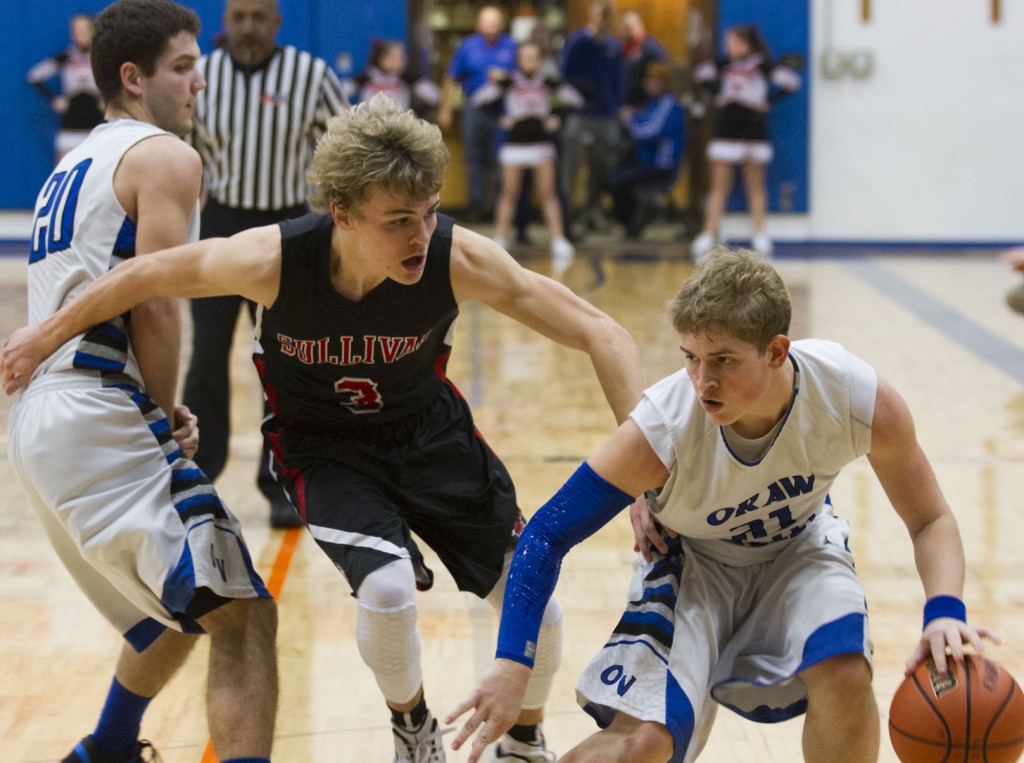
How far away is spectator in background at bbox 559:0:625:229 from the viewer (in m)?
12.3

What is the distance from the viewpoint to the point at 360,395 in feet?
9.89

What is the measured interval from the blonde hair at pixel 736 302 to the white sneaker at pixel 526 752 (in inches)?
45.6

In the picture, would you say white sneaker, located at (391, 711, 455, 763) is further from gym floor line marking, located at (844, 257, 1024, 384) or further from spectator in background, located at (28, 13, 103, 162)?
spectator in background, located at (28, 13, 103, 162)

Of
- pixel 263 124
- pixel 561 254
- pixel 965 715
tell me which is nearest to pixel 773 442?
pixel 965 715

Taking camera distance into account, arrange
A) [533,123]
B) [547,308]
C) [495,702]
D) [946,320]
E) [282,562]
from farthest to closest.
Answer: [533,123] → [946,320] → [282,562] → [547,308] → [495,702]

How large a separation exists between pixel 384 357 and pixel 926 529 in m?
1.22

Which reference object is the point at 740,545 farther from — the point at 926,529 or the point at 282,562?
the point at 282,562

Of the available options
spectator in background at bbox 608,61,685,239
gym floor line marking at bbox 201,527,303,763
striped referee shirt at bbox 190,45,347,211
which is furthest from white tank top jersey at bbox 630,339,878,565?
spectator in background at bbox 608,61,685,239

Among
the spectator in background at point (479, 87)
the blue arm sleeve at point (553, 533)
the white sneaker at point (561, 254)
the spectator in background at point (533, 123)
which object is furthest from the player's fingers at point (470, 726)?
the spectator in background at point (479, 87)

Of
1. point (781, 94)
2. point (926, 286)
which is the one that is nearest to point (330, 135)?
point (926, 286)

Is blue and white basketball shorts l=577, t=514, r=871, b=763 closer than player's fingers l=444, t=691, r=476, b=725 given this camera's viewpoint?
No

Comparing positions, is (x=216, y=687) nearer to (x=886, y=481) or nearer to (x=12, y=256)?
(x=886, y=481)

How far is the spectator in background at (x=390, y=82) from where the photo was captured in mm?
11867

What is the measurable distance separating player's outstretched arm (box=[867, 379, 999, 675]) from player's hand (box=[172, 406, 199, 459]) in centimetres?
152
